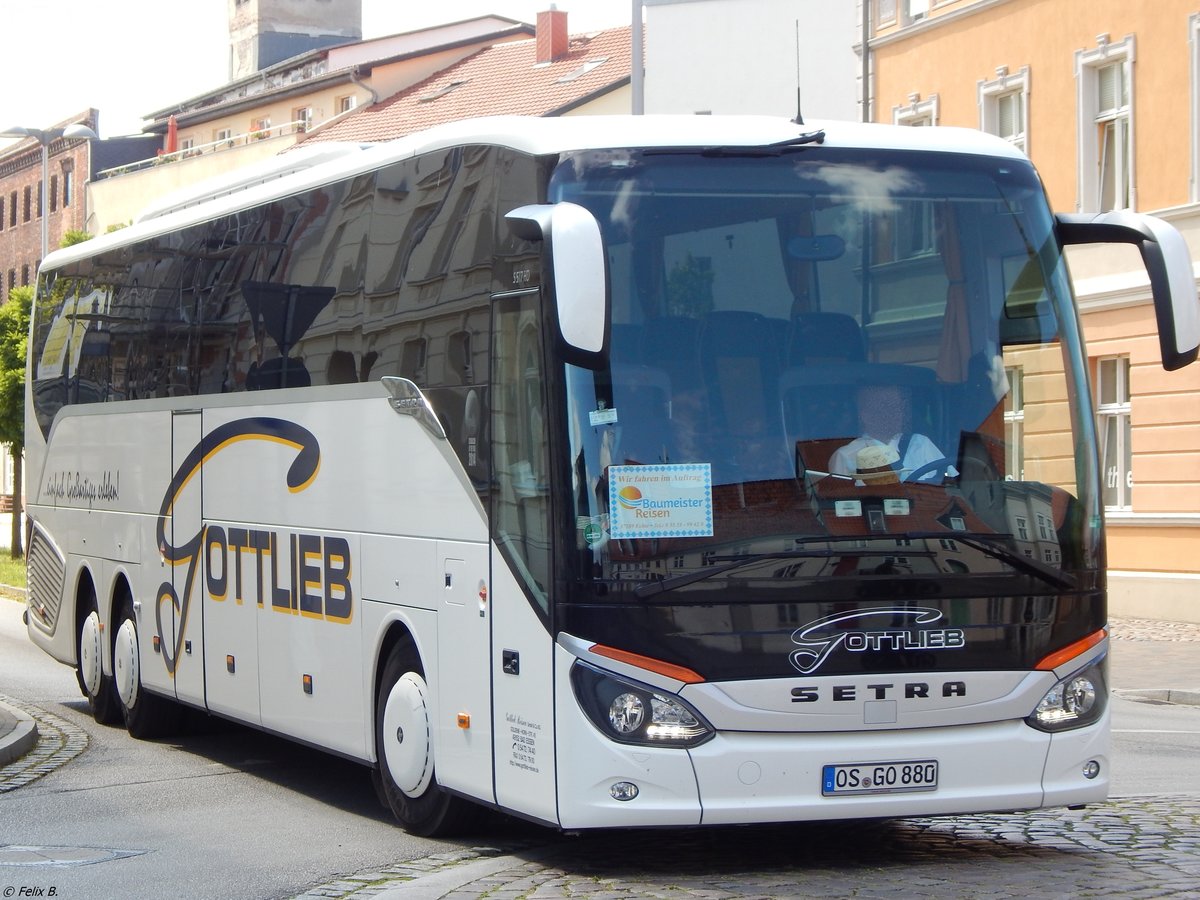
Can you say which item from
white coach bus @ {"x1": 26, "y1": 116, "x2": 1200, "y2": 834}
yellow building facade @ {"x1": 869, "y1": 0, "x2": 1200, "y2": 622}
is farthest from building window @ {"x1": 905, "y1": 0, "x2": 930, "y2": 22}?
white coach bus @ {"x1": 26, "y1": 116, "x2": 1200, "y2": 834}

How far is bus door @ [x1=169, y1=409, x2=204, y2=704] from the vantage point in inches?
508

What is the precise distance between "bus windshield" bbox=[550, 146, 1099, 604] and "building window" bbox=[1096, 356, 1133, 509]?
19.3 meters

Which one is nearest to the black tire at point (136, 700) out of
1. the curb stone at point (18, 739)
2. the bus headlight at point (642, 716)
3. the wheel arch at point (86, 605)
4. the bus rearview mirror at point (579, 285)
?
the wheel arch at point (86, 605)

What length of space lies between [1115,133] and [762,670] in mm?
21583

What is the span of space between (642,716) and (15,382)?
35232 mm

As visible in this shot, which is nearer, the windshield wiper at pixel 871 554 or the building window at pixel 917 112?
the windshield wiper at pixel 871 554

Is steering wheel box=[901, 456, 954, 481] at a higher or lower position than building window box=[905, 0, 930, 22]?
lower

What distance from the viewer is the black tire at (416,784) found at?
372 inches

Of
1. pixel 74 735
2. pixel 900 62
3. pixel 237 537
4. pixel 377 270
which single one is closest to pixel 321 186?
pixel 377 270

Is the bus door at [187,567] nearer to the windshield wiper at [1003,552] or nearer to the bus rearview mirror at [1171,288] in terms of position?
the windshield wiper at [1003,552]

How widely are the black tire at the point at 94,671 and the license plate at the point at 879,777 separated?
8323mm

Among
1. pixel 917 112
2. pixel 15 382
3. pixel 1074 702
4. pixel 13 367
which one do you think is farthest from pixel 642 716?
pixel 13 367

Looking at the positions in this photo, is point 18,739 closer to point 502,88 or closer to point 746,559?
point 746,559

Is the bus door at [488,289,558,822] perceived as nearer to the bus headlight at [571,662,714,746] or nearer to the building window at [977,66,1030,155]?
the bus headlight at [571,662,714,746]
